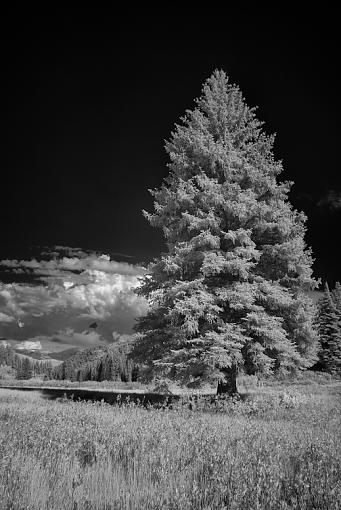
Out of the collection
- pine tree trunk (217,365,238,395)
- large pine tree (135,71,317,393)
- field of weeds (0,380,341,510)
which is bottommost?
field of weeds (0,380,341,510)

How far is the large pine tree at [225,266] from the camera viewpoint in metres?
14.6

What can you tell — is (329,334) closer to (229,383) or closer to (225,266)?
(229,383)

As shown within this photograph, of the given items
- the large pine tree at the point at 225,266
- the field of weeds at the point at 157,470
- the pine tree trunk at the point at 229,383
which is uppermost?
the large pine tree at the point at 225,266

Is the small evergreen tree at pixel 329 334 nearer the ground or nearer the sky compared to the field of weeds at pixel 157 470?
nearer the sky

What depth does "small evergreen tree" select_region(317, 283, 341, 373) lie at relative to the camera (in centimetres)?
5844

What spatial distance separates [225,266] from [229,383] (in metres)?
4.54

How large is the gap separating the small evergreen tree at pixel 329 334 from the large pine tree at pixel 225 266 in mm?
43844

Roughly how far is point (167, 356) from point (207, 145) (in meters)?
9.29

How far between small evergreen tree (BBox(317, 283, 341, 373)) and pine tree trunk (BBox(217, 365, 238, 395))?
148ft

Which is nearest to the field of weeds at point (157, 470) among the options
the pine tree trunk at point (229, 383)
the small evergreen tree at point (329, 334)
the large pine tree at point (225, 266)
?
the large pine tree at point (225, 266)

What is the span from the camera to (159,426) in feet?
22.4

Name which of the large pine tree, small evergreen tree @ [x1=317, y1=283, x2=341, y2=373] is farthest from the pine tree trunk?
small evergreen tree @ [x1=317, y1=283, x2=341, y2=373]

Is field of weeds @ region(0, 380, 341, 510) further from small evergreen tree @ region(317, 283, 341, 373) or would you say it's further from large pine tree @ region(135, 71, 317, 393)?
small evergreen tree @ region(317, 283, 341, 373)

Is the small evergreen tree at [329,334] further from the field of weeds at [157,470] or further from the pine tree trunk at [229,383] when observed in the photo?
the field of weeds at [157,470]
